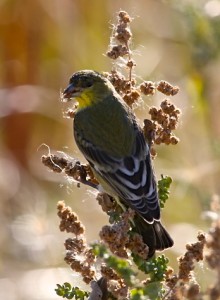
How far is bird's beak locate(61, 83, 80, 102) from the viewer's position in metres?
4.57

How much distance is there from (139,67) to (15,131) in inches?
57.9

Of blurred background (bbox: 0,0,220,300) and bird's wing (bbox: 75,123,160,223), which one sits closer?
bird's wing (bbox: 75,123,160,223)

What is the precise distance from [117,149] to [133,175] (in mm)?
361

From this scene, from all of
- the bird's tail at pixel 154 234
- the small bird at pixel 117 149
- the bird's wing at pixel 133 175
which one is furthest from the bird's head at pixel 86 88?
the bird's tail at pixel 154 234

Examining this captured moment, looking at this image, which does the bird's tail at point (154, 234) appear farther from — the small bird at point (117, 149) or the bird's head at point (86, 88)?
the bird's head at point (86, 88)

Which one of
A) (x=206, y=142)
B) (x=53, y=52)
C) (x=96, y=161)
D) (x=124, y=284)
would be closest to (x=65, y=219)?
(x=124, y=284)

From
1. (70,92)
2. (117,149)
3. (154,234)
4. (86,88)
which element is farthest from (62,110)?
(154,234)

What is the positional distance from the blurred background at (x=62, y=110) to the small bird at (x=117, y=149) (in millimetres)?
626

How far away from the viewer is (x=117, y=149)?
4426mm

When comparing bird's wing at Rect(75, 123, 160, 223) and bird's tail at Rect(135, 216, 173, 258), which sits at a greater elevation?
bird's wing at Rect(75, 123, 160, 223)

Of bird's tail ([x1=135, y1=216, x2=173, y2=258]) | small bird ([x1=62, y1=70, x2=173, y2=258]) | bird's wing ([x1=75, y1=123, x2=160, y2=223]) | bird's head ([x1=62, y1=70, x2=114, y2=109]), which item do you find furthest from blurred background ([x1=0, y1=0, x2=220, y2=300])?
bird's tail ([x1=135, y1=216, x2=173, y2=258])

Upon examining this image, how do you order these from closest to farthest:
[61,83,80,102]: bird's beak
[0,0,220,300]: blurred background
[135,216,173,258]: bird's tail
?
[135,216,173,258]: bird's tail
[61,83,80,102]: bird's beak
[0,0,220,300]: blurred background

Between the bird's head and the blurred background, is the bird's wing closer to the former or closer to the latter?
the bird's head

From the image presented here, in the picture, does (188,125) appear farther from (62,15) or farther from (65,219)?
(65,219)
